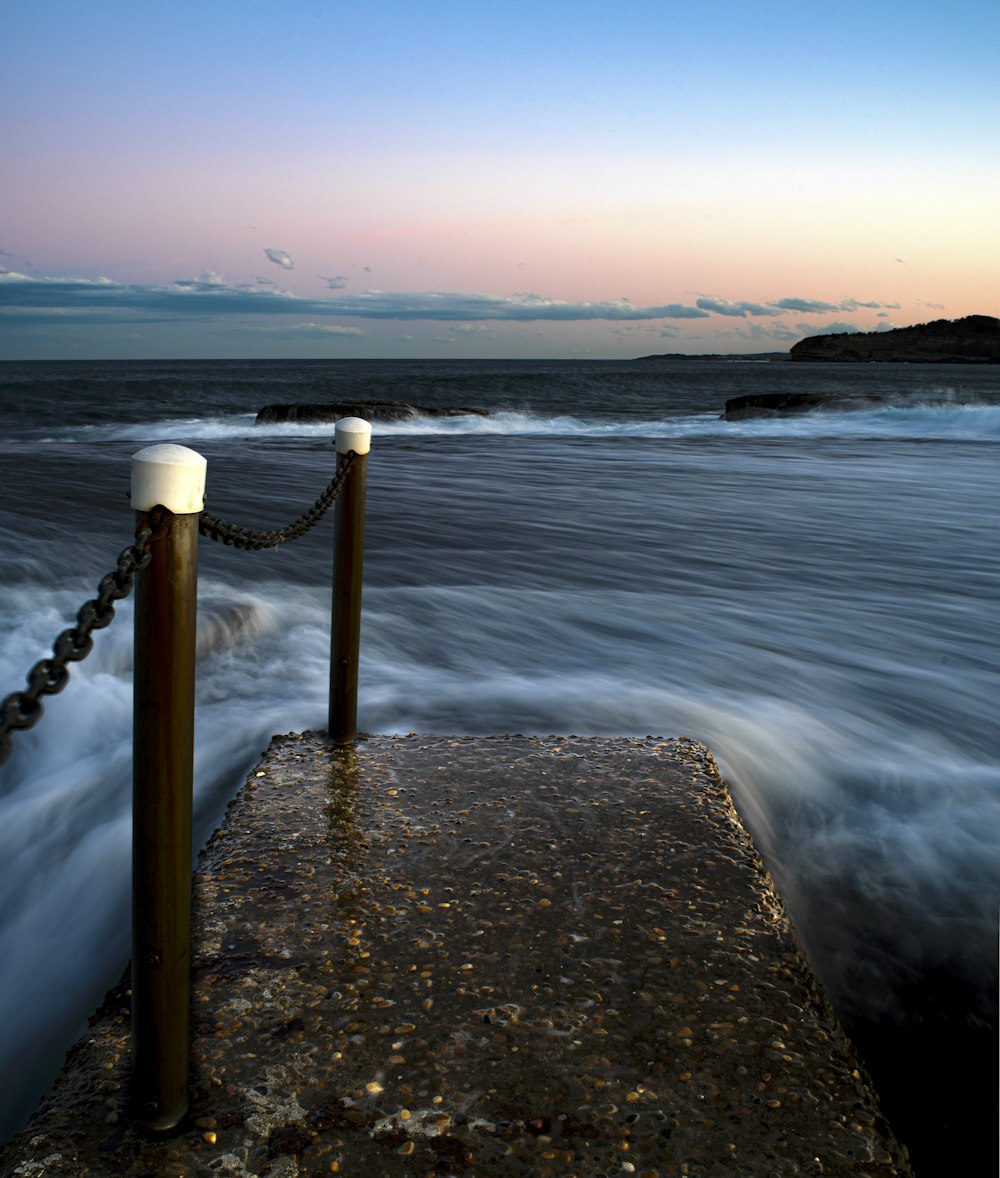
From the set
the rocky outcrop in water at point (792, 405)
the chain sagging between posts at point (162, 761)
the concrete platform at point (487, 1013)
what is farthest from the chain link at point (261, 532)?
the rocky outcrop in water at point (792, 405)

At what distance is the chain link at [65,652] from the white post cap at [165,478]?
0.24 ft

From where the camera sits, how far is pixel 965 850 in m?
3.37

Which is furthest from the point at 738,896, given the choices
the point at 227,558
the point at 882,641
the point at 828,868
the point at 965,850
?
the point at 227,558

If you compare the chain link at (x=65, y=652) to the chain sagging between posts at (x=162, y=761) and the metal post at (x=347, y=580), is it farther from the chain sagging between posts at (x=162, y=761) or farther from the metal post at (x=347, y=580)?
the metal post at (x=347, y=580)

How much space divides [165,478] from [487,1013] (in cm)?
132

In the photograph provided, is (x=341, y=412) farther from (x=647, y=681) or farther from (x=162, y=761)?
(x=162, y=761)

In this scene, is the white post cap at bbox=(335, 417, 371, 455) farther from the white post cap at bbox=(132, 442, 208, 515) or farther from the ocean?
the white post cap at bbox=(132, 442, 208, 515)

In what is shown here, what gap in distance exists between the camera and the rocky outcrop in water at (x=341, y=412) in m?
27.1

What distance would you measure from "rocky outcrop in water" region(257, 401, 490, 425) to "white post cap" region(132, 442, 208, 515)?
25.1 meters

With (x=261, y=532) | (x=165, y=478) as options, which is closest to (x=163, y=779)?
Answer: (x=165, y=478)

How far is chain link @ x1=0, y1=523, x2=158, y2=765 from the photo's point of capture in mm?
1333

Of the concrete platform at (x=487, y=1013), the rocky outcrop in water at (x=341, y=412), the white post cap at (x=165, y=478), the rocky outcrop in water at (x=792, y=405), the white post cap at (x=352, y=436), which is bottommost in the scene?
the rocky outcrop in water at (x=341, y=412)

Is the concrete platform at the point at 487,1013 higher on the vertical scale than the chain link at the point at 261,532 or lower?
lower

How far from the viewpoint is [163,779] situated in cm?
169
